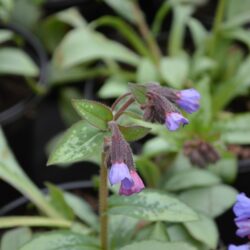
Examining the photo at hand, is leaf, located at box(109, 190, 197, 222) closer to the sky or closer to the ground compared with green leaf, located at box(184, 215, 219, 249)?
closer to the sky

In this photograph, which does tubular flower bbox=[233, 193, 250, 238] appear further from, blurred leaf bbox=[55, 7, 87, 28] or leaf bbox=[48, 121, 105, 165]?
blurred leaf bbox=[55, 7, 87, 28]

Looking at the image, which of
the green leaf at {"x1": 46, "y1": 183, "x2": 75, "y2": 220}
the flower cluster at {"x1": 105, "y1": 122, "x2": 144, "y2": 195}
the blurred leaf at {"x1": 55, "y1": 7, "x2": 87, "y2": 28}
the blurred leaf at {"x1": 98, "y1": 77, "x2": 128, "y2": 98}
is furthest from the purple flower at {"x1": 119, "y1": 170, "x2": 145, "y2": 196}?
the blurred leaf at {"x1": 55, "y1": 7, "x2": 87, "y2": 28}

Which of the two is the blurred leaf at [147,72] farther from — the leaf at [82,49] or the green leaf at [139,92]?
the green leaf at [139,92]

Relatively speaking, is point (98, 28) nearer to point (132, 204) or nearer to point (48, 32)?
point (48, 32)

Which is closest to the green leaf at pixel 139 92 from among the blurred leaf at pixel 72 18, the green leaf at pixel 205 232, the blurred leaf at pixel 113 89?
the green leaf at pixel 205 232

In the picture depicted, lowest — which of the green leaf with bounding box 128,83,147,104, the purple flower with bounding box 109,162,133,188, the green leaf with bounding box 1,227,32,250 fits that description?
the green leaf with bounding box 1,227,32,250

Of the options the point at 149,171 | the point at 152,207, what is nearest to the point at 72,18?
the point at 149,171
